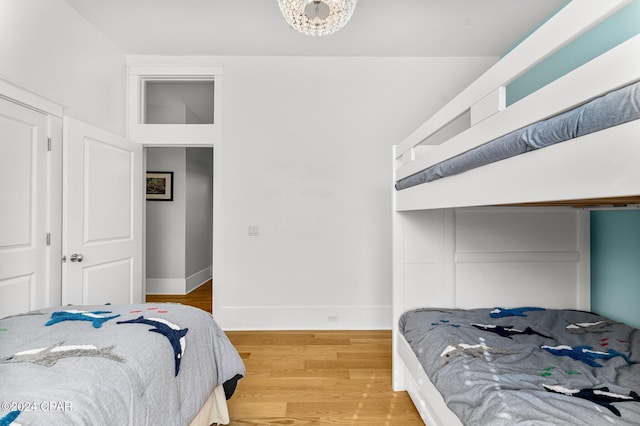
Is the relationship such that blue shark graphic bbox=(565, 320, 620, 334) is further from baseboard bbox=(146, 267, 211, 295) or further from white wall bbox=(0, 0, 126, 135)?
baseboard bbox=(146, 267, 211, 295)

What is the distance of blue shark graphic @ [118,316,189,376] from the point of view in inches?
48.2

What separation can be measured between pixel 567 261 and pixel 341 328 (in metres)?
1.93

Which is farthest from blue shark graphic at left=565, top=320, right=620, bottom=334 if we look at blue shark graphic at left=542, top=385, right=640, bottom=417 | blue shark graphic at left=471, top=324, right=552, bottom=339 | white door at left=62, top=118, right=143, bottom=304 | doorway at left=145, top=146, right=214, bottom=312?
doorway at left=145, top=146, right=214, bottom=312

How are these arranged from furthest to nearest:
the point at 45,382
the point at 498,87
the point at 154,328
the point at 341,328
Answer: the point at 341,328
the point at 154,328
the point at 498,87
the point at 45,382

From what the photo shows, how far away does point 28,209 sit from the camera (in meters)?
2.09

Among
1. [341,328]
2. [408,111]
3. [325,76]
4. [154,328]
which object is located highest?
[325,76]

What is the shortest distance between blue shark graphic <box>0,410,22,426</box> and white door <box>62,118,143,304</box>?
6.28ft

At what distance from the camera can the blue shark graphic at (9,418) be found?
69cm

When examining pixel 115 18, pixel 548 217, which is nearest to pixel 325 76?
pixel 115 18

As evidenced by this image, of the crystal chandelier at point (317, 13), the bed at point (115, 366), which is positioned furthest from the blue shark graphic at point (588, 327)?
the crystal chandelier at point (317, 13)

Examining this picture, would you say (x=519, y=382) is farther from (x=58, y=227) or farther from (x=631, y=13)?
(x=58, y=227)

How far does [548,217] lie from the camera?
2197mm

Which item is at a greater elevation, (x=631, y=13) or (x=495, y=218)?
(x=631, y=13)

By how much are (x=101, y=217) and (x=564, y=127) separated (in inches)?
117
